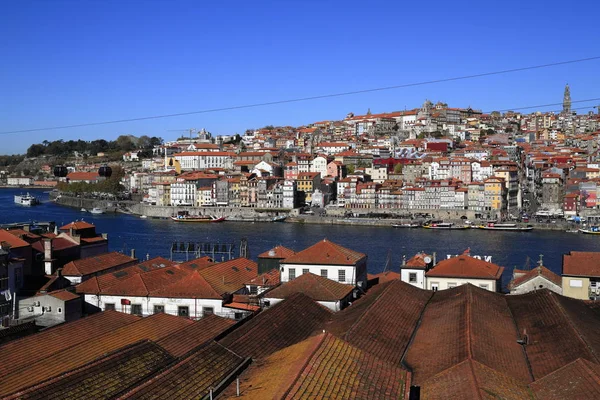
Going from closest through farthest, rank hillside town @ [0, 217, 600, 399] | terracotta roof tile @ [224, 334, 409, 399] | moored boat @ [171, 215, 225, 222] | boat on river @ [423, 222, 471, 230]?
terracotta roof tile @ [224, 334, 409, 399] < hillside town @ [0, 217, 600, 399] < boat on river @ [423, 222, 471, 230] < moored boat @ [171, 215, 225, 222]

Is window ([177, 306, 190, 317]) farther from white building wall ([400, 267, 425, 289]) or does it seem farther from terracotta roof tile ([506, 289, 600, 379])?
terracotta roof tile ([506, 289, 600, 379])

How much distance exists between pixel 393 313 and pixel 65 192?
54.1 metres

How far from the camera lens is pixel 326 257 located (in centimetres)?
1078

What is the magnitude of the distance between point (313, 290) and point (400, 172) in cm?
3854

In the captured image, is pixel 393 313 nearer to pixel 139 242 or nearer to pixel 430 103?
pixel 139 242

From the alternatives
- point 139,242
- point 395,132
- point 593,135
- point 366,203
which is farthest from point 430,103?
point 139,242

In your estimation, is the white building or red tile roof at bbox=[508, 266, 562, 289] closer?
the white building

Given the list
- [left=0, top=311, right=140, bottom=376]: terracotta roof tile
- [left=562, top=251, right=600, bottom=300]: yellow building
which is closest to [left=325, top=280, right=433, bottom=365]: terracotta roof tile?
[left=0, top=311, right=140, bottom=376]: terracotta roof tile

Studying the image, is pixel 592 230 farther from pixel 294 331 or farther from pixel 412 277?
pixel 294 331

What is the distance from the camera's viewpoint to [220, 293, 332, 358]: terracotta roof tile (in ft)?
19.1

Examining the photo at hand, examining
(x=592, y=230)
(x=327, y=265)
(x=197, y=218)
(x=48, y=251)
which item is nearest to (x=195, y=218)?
(x=197, y=218)

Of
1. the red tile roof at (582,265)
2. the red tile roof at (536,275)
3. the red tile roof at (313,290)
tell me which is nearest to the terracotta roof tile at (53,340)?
the red tile roof at (313,290)

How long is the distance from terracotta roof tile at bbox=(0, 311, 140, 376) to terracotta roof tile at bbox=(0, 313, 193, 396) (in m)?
0.14

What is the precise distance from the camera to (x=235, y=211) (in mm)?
41469
